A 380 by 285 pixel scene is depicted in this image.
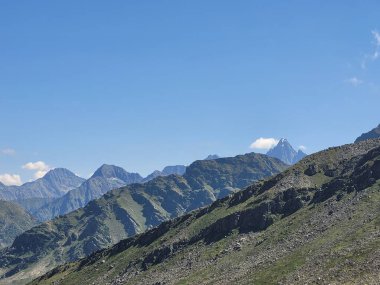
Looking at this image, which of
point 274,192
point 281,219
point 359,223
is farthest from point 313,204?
point 359,223

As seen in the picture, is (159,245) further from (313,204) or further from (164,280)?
(313,204)

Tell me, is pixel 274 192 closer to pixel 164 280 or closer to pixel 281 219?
pixel 281 219

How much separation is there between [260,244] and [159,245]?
5974 cm

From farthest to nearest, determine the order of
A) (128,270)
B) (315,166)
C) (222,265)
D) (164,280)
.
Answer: (315,166), (128,270), (164,280), (222,265)

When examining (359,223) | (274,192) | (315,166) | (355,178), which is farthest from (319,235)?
(315,166)

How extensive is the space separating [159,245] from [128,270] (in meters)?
16.6

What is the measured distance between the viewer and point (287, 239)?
131m

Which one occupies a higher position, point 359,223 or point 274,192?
point 274,192

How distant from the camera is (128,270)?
583 ft

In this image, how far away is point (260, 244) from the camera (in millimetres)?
139125

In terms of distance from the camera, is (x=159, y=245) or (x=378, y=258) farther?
(x=159, y=245)

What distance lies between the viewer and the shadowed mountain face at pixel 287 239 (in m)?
96.9

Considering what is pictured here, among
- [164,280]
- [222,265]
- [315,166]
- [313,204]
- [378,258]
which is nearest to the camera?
[378,258]

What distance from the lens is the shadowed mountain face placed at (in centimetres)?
9694
